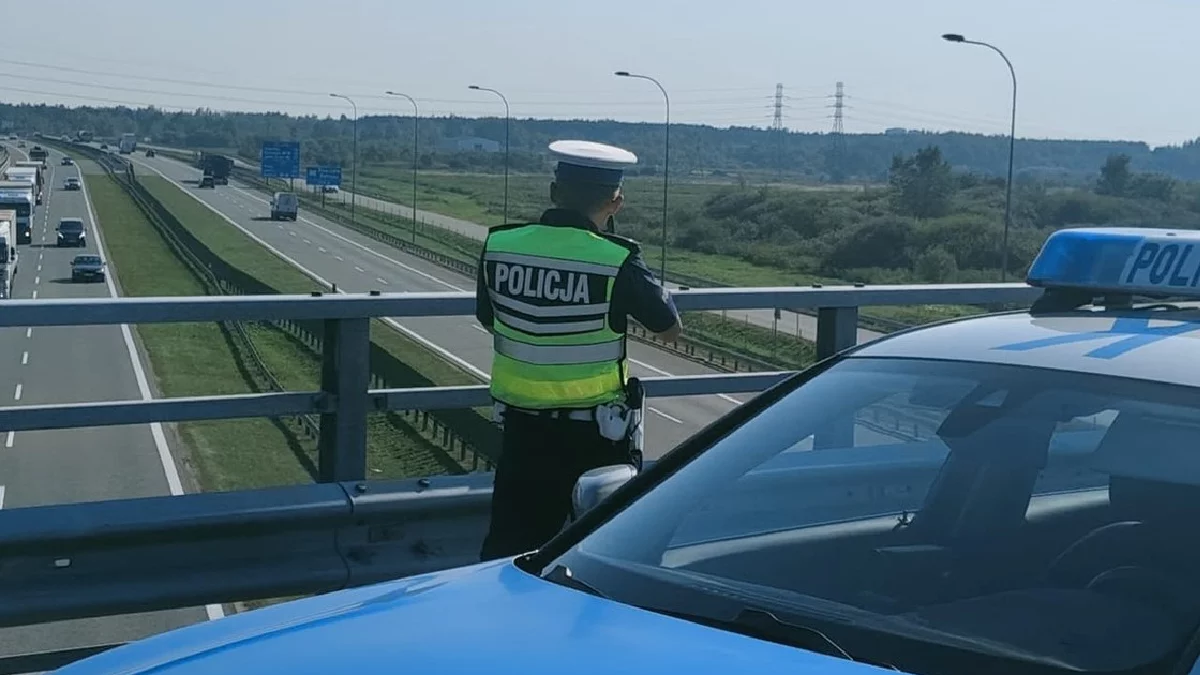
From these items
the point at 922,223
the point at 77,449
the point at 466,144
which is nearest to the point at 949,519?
the point at 77,449

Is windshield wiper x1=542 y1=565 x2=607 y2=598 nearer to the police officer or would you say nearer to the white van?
the police officer

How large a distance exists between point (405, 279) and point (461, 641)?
73.5 ft

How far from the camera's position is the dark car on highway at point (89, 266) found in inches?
1304

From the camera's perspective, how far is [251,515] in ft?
18.1

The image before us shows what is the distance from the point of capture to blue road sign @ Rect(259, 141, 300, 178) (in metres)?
62.2

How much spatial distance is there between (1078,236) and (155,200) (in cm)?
5405

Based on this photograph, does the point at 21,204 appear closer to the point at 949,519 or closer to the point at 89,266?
the point at 89,266

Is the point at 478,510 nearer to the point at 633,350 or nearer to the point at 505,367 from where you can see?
the point at 505,367

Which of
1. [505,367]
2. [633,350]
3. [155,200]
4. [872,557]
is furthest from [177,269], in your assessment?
[872,557]

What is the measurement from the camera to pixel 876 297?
25.5ft

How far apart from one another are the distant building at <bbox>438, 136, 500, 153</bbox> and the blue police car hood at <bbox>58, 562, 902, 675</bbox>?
185ft

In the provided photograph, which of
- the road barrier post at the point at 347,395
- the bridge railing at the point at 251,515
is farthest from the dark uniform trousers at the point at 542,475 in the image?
the road barrier post at the point at 347,395

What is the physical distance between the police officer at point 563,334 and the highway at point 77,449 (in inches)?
63.4

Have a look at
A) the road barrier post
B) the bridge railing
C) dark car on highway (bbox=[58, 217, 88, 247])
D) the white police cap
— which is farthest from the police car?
dark car on highway (bbox=[58, 217, 88, 247])
